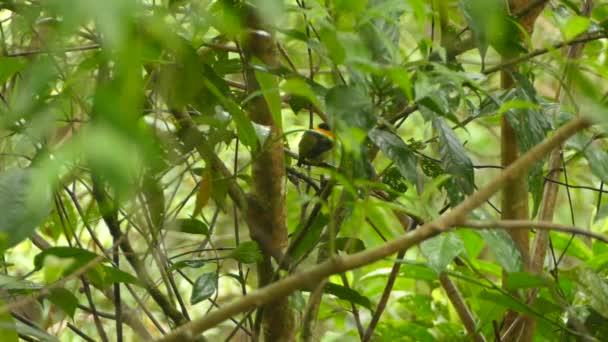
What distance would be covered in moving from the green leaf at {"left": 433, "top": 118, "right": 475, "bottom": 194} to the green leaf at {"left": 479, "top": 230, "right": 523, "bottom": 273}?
5 centimetres

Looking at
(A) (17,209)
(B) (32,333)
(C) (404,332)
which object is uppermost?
(A) (17,209)

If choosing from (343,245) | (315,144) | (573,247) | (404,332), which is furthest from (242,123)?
(573,247)

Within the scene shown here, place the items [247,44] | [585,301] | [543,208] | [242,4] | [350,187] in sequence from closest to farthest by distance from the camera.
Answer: [350,187] < [242,4] < [247,44] < [585,301] < [543,208]

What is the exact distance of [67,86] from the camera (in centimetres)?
63

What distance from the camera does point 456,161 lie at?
761mm

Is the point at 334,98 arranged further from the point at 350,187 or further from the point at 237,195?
the point at 237,195

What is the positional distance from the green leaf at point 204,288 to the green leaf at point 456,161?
266mm

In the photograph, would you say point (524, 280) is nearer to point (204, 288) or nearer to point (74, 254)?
point (204, 288)

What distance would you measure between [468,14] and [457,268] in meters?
0.48

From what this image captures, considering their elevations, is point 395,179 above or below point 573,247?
above

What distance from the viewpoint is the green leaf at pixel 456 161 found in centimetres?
76

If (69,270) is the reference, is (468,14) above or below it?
above

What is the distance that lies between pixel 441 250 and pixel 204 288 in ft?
0.81

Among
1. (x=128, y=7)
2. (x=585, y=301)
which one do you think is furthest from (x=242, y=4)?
(x=585, y=301)
